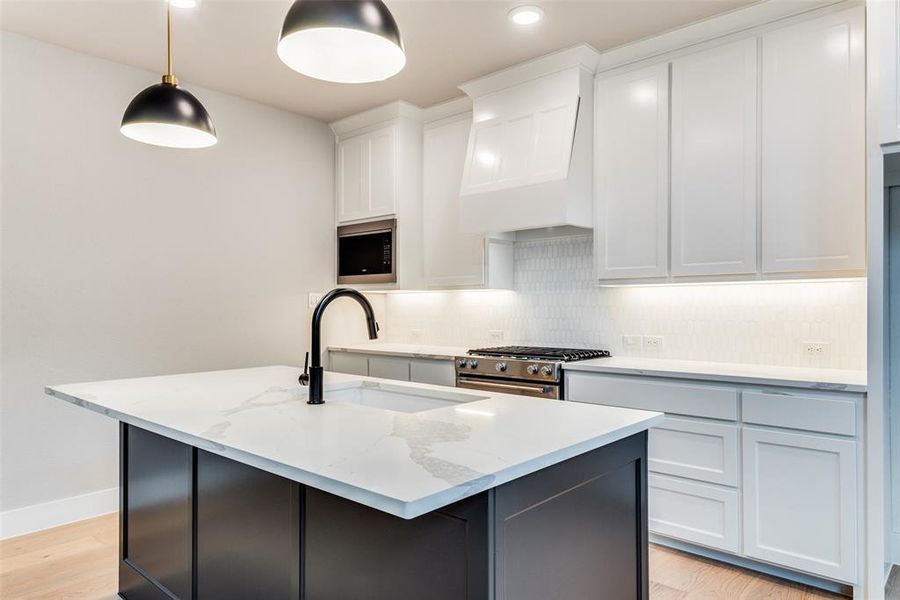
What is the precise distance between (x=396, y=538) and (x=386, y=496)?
37cm

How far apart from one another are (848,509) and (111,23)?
164 inches

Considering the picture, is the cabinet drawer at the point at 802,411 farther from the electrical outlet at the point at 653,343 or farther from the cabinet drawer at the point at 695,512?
the electrical outlet at the point at 653,343

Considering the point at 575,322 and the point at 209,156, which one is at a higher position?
the point at 209,156

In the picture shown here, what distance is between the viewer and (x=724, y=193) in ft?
9.50

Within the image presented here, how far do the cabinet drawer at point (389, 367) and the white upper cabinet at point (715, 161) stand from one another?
1.92 metres

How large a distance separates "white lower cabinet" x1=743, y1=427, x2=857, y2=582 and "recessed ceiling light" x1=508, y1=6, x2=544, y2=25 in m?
2.22

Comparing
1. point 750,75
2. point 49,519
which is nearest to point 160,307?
point 49,519

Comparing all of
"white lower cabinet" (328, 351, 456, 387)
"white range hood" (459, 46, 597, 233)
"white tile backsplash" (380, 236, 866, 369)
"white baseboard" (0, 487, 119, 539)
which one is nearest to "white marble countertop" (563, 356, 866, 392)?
"white tile backsplash" (380, 236, 866, 369)

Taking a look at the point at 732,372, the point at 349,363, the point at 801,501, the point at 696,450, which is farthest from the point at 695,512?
the point at 349,363

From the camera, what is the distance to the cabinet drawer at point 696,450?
265 cm

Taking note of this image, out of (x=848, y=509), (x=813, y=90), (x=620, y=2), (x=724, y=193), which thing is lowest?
(x=848, y=509)

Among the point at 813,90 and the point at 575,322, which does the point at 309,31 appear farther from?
the point at 575,322

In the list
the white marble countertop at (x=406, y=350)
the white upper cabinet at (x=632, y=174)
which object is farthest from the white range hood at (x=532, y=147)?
the white marble countertop at (x=406, y=350)

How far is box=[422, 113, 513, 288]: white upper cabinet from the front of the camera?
3.99 meters
